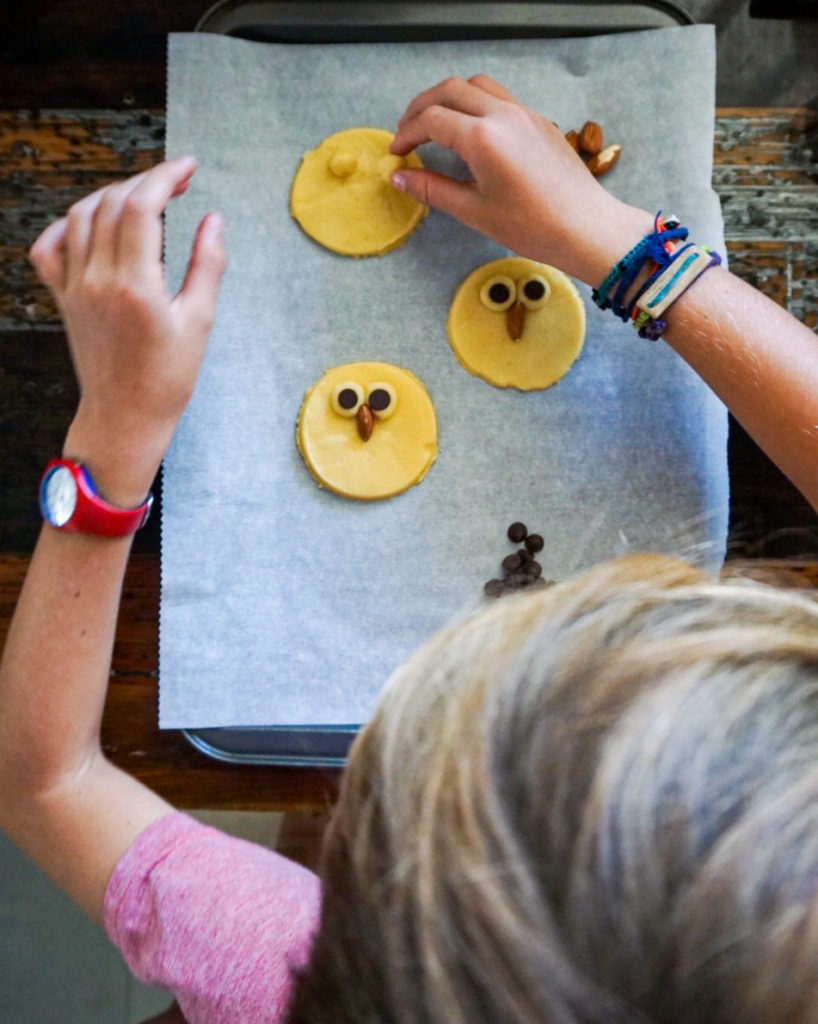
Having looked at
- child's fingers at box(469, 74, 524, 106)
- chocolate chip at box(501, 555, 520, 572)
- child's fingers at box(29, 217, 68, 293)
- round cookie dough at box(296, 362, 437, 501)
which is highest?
child's fingers at box(469, 74, 524, 106)

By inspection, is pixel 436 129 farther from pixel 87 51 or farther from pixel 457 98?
pixel 87 51

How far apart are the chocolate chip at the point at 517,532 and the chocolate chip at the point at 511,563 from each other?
0.05 ft

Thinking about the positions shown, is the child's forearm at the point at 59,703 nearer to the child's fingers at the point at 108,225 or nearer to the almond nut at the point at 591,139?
the child's fingers at the point at 108,225

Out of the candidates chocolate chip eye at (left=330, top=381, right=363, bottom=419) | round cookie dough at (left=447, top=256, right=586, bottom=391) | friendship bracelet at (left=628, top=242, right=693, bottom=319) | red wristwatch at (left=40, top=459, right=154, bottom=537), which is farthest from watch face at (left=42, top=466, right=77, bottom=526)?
friendship bracelet at (left=628, top=242, right=693, bottom=319)

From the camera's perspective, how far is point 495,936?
0.93 feet

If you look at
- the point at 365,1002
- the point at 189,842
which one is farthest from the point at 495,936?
the point at 189,842

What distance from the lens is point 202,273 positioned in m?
0.65

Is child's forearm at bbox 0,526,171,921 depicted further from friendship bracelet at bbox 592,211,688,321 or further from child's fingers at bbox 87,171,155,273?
friendship bracelet at bbox 592,211,688,321

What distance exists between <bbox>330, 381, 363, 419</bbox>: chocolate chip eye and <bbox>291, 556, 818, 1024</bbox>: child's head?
41 cm

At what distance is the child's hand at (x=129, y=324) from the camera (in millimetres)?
623

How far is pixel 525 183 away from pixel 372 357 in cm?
19

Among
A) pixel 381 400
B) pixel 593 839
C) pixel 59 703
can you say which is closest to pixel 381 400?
pixel 381 400

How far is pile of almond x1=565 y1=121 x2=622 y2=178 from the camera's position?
0.72 meters

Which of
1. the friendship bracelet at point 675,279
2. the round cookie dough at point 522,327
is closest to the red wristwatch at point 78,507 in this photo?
the round cookie dough at point 522,327
